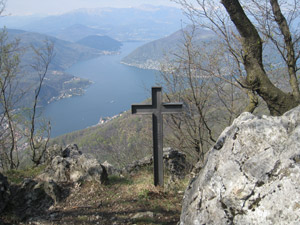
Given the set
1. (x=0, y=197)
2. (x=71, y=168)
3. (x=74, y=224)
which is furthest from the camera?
(x=71, y=168)

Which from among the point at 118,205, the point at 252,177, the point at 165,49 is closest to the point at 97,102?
the point at 165,49

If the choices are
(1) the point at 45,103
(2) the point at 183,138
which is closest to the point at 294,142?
(2) the point at 183,138

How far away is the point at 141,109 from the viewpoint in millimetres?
5910

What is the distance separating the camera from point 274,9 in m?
6.50

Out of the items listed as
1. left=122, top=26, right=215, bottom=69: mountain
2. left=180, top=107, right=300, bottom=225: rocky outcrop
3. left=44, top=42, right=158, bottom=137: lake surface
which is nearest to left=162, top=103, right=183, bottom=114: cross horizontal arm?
left=180, top=107, right=300, bottom=225: rocky outcrop

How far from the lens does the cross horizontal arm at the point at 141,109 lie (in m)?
5.86

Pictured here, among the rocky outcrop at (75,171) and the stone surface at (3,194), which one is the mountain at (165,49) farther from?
the stone surface at (3,194)

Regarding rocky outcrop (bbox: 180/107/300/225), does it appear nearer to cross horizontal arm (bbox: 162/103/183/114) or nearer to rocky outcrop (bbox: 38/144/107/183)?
cross horizontal arm (bbox: 162/103/183/114)

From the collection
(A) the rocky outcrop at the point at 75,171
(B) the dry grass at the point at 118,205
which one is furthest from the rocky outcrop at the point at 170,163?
(A) the rocky outcrop at the point at 75,171

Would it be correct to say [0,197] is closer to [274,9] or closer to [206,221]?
[206,221]

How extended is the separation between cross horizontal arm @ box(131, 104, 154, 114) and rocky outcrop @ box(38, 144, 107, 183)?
1.94 metres

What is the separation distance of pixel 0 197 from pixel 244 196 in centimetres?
506

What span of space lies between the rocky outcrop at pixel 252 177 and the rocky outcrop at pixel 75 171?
384cm

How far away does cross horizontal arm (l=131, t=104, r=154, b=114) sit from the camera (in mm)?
5859
